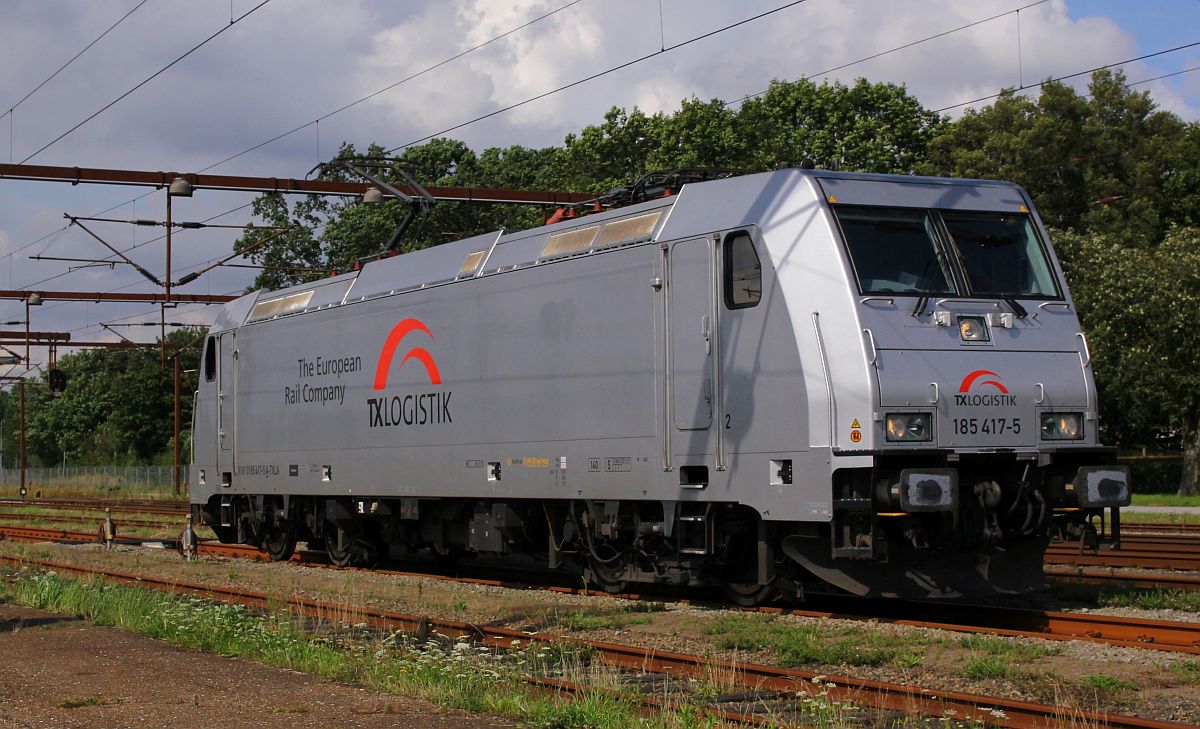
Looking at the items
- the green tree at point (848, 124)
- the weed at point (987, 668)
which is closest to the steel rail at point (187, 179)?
the weed at point (987, 668)

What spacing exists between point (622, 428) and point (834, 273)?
2.95 metres

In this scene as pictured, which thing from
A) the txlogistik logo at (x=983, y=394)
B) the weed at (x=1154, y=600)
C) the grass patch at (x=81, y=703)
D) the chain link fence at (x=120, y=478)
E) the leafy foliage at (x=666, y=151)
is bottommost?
the grass patch at (x=81, y=703)

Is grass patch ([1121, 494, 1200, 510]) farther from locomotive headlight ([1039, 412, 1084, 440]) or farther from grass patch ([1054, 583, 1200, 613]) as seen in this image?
locomotive headlight ([1039, 412, 1084, 440])

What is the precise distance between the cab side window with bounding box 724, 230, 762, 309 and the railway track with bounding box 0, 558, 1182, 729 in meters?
3.22

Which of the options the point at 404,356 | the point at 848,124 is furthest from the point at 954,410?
the point at 848,124

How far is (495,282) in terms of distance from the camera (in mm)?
15469

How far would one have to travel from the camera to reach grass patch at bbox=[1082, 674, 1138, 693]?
867cm

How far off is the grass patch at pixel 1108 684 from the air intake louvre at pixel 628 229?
607 cm

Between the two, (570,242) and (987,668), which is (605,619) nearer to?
(570,242)

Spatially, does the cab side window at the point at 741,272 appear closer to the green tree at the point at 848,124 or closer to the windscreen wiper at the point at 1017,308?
the windscreen wiper at the point at 1017,308

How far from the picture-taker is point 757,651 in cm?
1070

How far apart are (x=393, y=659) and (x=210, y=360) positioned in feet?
45.1

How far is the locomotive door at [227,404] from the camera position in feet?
71.3

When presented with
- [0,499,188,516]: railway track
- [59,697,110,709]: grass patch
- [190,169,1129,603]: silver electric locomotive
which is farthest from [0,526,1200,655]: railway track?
[0,499,188,516]: railway track
